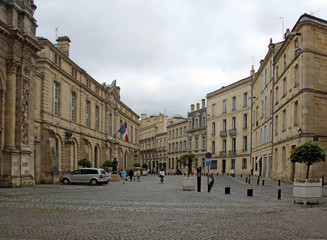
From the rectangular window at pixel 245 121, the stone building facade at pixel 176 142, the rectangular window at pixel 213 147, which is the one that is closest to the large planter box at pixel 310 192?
the rectangular window at pixel 245 121

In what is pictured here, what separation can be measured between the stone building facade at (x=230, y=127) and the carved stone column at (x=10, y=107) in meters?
35.5

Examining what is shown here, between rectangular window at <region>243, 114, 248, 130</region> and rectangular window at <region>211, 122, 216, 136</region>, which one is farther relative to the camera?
rectangular window at <region>211, 122, 216, 136</region>

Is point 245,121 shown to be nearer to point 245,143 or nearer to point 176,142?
point 245,143

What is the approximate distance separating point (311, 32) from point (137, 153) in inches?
2157

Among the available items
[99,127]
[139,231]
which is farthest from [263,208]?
[99,127]

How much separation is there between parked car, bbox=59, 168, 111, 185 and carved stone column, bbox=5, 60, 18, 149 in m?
7.53

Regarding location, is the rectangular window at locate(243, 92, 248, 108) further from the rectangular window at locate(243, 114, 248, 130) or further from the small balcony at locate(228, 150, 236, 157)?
the small balcony at locate(228, 150, 236, 157)

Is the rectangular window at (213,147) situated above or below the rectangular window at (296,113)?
below

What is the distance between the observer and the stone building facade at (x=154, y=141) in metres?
89.9

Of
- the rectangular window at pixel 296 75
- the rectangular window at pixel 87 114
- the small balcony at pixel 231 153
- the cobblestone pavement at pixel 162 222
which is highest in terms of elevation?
the rectangular window at pixel 296 75

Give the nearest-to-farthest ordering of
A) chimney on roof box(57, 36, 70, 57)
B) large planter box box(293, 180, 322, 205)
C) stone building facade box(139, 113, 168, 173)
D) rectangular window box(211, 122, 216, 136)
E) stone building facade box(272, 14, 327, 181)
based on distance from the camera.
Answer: large planter box box(293, 180, 322, 205) < stone building facade box(272, 14, 327, 181) < chimney on roof box(57, 36, 70, 57) < rectangular window box(211, 122, 216, 136) < stone building facade box(139, 113, 168, 173)

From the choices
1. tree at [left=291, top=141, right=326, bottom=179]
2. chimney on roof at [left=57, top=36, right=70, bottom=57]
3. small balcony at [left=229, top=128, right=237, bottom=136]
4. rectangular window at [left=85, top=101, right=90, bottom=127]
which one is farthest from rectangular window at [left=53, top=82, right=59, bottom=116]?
small balcony at [left=229, top=128, right=237, bottom=136]

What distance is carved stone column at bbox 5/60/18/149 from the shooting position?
2364 centimetres

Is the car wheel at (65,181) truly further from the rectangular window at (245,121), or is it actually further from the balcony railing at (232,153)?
the balcony railing at (232,153)
